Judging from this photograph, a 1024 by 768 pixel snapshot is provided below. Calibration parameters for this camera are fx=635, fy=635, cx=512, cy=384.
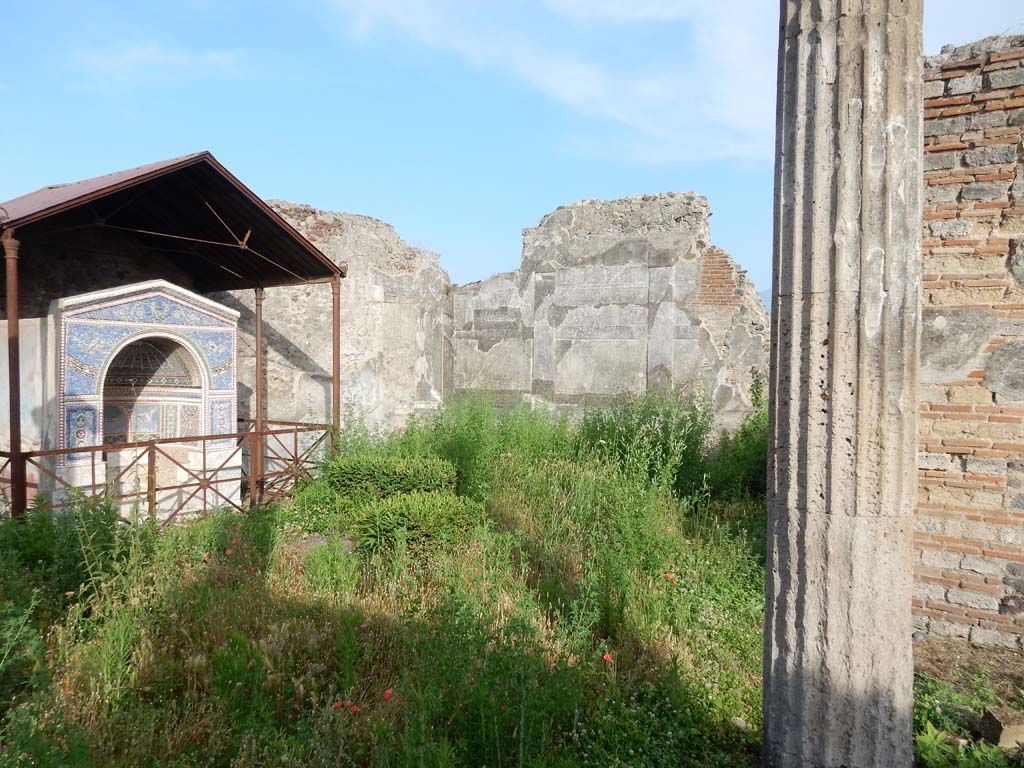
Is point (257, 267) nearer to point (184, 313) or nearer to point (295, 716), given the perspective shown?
point (184, 313)

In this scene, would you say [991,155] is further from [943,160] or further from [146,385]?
[146,385]

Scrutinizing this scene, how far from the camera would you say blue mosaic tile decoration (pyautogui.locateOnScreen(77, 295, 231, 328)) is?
6863mm

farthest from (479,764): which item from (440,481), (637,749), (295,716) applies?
(440,481)

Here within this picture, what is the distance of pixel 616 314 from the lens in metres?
9.84

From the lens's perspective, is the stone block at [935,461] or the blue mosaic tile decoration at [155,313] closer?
the stone block at [935,461]

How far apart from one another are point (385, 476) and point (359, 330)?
4.11 metres

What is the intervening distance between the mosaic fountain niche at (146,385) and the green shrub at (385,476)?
1353 millimetres

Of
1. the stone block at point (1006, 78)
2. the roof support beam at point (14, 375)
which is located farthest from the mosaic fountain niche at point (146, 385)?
the stone block at point (1006, 78)

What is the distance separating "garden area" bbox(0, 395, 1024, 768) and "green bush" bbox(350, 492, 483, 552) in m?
0.02

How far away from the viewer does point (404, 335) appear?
36.0 feet

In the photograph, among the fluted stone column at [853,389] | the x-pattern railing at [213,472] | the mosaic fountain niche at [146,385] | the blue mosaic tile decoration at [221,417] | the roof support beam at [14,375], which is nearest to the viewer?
the fluted stone column at [853,389]

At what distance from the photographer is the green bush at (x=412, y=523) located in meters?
5.36

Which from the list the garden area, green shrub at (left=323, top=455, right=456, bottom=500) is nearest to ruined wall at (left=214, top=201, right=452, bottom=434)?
green shrub at (left=323, top=455, right=456, bottom=500)

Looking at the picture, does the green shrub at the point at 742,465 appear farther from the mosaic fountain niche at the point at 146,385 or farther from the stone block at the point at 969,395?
the mosaic fountain niche at the point at 146,385
